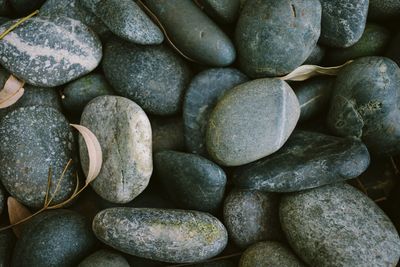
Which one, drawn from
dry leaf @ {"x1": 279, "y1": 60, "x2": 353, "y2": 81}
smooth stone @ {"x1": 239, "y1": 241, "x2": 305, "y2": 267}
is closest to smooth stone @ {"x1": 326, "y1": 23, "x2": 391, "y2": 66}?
dry leaf @ {"x1": 279, "y1": 60, "x2": 353, "y2": 81}

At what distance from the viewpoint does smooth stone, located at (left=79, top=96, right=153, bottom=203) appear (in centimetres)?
150

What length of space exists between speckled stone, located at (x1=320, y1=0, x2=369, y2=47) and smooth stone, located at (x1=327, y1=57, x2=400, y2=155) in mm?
94

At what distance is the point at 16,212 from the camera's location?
1624mm

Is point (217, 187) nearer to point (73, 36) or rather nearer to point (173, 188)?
point (173, 188)

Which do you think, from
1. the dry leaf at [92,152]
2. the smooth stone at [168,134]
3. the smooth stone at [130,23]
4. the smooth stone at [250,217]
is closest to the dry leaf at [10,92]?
the dry leaf at [92,152]

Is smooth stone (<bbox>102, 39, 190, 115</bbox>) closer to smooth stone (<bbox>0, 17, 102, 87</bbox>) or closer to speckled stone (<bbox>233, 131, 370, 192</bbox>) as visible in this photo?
smooth stone (<bbox>0, 17, 102, 87</bbox>)

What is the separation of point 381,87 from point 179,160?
69 cm

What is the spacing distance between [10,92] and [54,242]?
0.55 meters

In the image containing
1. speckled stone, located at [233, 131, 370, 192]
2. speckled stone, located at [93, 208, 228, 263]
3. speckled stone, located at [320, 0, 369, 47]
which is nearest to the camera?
speckled stone, located at [93, 208, 228, 263]

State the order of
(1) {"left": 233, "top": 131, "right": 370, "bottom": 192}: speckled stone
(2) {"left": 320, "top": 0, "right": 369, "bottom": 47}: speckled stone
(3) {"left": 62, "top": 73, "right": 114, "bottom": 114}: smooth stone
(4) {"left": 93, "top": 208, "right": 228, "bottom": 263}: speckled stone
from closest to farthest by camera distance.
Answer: (4) {"left": 93, "top": 208, "right": 228, "bottom": 263}: speckled stone, (1) {"left": 233, "top": 131, "right": 370, "bottom": 192}: speckled stone, (2) {"left": 320, "top": 0, "right": 369, "bottom": 47}: speckled stone, (3) {"left": 62, "top": 73, "right": 114, "bottom": 114}: smooth stone

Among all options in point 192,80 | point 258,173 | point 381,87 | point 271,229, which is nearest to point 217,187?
point 258,173

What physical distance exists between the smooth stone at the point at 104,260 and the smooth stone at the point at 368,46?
1031mm

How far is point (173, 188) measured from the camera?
1.57 m

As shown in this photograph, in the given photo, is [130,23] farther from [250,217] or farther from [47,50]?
[250,217]
